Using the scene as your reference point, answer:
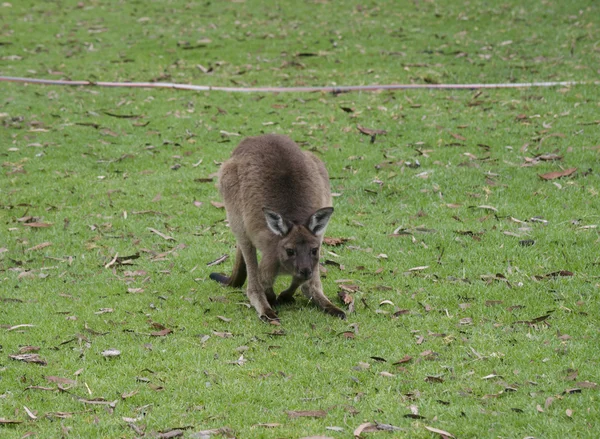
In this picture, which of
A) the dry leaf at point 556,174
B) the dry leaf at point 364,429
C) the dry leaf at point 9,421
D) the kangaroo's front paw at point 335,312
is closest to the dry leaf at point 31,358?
the dry leaf at point 9,421

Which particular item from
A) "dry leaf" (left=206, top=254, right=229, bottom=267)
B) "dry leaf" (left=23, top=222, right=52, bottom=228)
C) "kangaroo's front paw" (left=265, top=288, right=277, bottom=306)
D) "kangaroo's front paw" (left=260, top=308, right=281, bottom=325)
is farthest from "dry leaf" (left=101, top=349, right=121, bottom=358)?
"dry leaf" (left=23, top=222, right=52, bottom=228)

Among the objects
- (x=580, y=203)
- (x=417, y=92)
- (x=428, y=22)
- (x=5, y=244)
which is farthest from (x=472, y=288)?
(x=428, y=22)

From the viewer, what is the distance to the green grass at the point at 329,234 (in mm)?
5746

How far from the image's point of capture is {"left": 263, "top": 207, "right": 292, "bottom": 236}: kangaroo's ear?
688 centimetres

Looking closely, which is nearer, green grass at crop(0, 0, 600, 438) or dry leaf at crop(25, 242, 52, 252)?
green grass at crop(0, 0, 600, 438)

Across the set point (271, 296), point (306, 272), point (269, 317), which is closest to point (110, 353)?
point (269, 317)

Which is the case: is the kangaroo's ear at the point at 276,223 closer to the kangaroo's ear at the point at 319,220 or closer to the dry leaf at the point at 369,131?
the kangaroo's ear at the point at 319,220

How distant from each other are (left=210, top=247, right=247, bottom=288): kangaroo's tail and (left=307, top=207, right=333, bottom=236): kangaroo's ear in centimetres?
102

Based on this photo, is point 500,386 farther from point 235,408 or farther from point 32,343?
point 32,343

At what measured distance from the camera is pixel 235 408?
18.5 feet

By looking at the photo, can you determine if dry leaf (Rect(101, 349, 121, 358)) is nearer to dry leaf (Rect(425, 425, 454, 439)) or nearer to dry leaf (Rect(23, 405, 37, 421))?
dry leaf (Rect(23, 405, 37, 421))

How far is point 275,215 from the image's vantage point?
689 centimetres

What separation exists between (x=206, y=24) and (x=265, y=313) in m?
13.8

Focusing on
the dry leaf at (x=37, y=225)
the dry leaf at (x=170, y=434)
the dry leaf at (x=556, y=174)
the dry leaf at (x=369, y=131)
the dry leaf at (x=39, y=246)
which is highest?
the dry leaf at (x=170, y=434)
